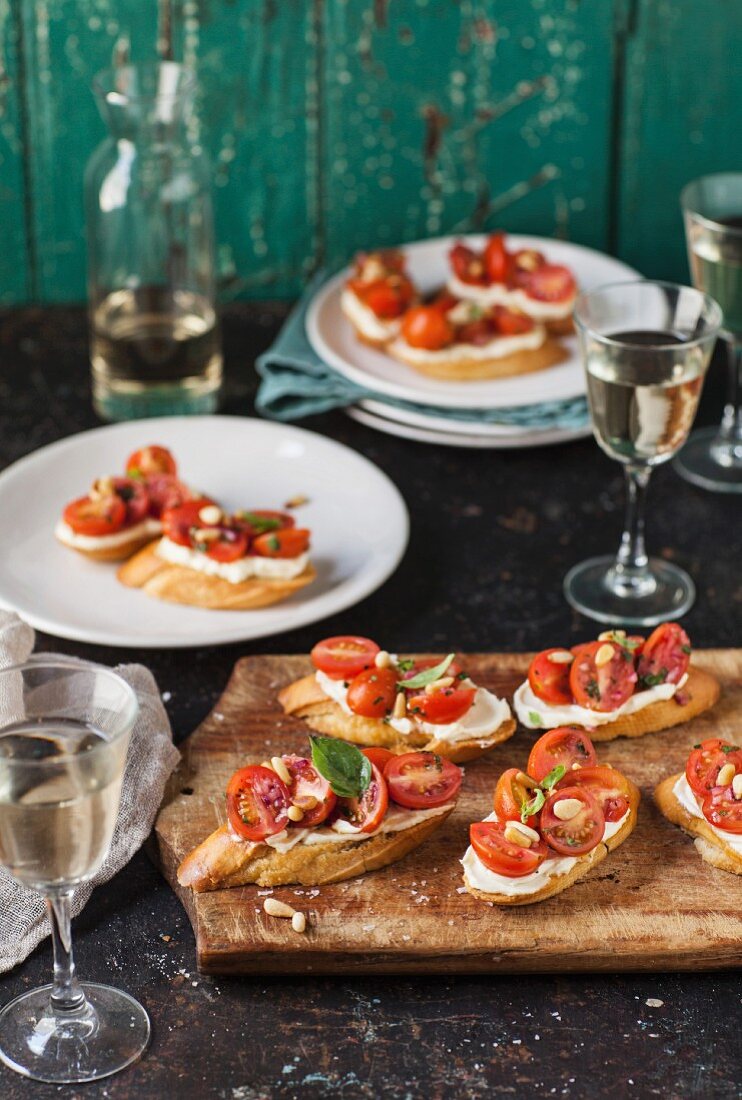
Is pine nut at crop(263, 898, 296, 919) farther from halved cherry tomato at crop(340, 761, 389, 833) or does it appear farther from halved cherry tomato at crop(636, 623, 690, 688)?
halved cherry tomato at crop(636, 623, 690, 688)

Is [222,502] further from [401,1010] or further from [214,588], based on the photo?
[401,1010]

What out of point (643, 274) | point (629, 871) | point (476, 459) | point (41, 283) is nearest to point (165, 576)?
point (476, 459)

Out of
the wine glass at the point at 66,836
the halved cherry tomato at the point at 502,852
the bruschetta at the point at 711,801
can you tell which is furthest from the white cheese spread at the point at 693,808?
the wine glass at the point at 66,836

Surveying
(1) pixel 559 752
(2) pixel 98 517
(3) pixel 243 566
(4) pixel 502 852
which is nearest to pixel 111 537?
(2) pixel 98 517

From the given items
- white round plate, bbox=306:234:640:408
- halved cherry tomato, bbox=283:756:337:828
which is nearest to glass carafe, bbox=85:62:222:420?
white round plate, bbox=306:234:640:408

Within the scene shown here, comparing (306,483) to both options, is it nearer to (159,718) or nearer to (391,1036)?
(159,718)
